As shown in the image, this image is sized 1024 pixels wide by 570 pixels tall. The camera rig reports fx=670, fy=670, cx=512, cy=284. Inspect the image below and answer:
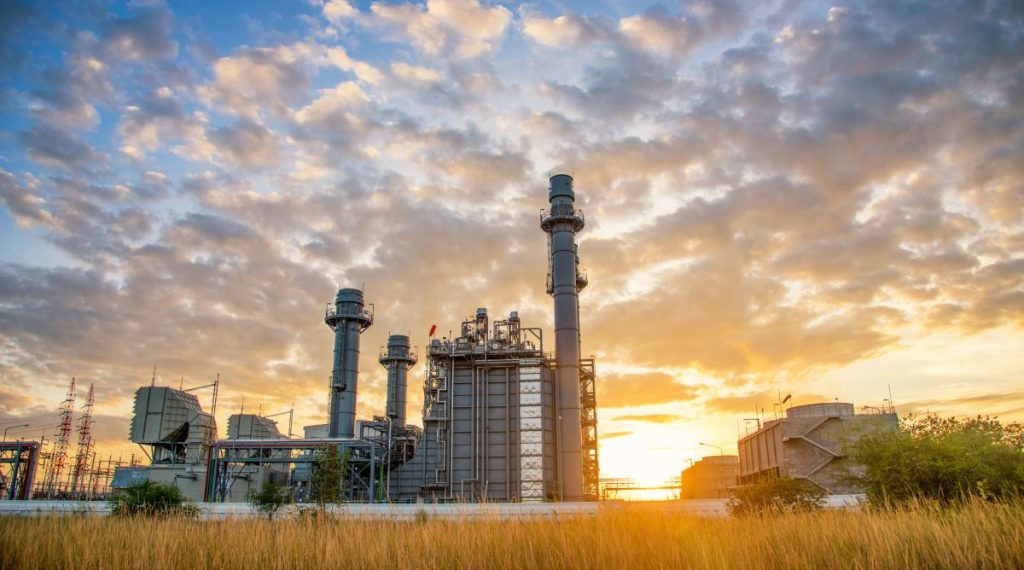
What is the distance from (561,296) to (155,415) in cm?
4505

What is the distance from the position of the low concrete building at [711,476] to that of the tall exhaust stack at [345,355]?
55.1 m

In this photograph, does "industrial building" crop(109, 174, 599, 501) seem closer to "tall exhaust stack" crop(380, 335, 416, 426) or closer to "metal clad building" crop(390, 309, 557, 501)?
"metal clad building" crop(390, 309, 557, 501)

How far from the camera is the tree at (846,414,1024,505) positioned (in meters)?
30.1

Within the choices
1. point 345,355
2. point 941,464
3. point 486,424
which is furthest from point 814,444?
point 345,355

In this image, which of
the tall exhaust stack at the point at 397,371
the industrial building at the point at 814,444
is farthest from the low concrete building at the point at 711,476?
the tall exhaust stack at the point at 397,371

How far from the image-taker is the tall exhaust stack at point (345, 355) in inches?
2958

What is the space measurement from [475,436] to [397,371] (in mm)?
25900

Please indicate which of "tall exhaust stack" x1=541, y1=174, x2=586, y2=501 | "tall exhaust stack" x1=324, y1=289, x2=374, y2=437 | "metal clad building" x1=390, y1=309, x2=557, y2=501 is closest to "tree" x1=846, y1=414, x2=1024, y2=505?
"tall exhaust stack" x1=541, y1=174, x2=586, y2=501

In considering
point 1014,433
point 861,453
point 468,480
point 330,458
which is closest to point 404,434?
point 468,480

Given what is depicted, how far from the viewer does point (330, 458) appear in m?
37.3

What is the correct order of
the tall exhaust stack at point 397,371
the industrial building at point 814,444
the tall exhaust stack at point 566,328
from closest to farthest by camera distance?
the tall exhaust stack at point 566,328 → the industrial building at point 814,444 → the tall exhaust stack at point 397,371

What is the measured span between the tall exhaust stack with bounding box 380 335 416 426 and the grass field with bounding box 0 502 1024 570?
69343mm

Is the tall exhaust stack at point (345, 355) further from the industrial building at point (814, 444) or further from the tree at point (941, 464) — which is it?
the tree at point (941, 464)

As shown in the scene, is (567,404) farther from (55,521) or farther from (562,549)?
(562,549)
